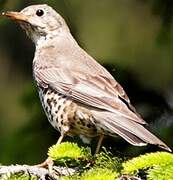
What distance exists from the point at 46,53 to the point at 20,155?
0.78m

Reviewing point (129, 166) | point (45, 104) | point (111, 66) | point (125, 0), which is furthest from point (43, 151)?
point (125, 0)

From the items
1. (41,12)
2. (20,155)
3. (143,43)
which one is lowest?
(20,155)

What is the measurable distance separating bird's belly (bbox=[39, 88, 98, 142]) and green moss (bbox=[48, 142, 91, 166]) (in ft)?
1.84

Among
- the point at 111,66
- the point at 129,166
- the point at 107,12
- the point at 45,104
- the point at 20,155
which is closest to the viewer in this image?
the point at 129,166

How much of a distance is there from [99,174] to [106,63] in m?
2.27

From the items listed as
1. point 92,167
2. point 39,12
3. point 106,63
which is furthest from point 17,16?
point 92,167

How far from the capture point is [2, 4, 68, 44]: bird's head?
193 inches

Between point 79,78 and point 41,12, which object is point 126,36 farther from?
point 79,78

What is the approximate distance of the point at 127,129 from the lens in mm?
3574

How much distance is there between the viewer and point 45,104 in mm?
4219

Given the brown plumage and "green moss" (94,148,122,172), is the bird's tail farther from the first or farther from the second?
"green moss" (94,148,122,172)

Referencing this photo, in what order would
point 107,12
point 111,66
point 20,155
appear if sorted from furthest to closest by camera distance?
point 107,12 < point 111,66 < point 20,155

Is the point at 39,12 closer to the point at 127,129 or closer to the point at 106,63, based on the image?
the point at 106,63

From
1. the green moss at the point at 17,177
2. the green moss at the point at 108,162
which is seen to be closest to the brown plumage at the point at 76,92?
the green moss at the point at 108,162
